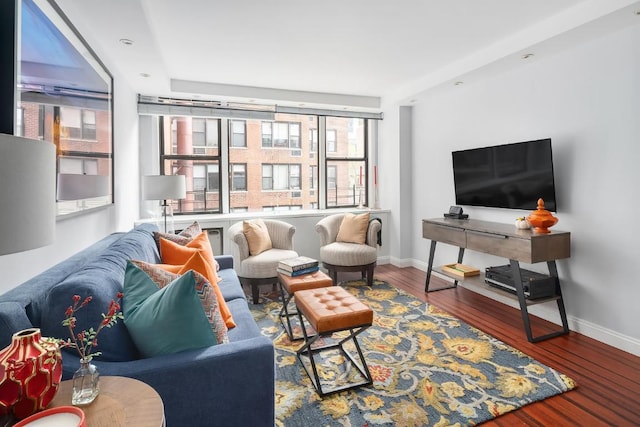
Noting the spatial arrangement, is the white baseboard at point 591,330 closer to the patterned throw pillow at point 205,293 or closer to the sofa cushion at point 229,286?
the sofa cushion at point 229,286

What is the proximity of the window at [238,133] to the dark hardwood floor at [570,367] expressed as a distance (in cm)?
321

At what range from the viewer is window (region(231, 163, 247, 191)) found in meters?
5.04

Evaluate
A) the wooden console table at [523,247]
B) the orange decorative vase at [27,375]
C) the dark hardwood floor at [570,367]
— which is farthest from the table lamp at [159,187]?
the wooden console table at [523,247]

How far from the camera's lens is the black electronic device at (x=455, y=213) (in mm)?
4014

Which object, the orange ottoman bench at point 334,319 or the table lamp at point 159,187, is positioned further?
the table lamp at point 159,187

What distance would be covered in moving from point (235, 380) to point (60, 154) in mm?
1526

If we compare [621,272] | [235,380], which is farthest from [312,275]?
[621,272]

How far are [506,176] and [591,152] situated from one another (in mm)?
719

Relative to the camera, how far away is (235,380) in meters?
1.39

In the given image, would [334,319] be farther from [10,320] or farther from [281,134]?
[281,134]

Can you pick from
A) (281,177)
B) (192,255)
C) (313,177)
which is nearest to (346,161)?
(313,177)

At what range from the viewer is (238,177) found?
508cm

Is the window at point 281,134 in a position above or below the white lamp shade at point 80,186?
above

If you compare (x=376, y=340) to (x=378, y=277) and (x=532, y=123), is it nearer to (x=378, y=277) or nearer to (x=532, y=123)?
(x=378, y=277)
